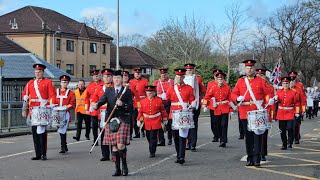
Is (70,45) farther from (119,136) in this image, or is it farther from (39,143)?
(119,136)

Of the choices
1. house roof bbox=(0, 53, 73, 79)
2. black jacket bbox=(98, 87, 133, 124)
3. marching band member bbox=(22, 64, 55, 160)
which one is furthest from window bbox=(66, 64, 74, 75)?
black jacket bbox=(98, 87, 133, 124)

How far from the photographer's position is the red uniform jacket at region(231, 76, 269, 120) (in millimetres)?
11656

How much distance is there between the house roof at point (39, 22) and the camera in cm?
6469

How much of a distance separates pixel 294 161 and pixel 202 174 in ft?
9.38

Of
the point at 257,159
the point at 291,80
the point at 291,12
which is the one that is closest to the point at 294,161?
the point at 257,159

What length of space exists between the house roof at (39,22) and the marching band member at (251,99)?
5304 cm

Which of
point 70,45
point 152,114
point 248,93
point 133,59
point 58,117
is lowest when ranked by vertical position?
point 58,117

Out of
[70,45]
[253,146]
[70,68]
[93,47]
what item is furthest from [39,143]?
[93,47]

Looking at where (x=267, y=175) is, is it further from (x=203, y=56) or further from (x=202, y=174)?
(x=203, y=56)

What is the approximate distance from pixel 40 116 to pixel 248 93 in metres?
4.58

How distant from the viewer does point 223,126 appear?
605 inches

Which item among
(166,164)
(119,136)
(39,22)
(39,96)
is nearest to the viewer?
(119,136)

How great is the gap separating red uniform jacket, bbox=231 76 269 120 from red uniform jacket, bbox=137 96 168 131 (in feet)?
6.67

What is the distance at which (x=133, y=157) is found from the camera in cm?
1306
